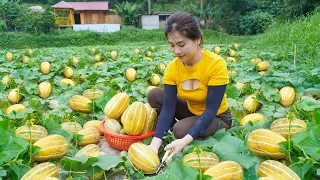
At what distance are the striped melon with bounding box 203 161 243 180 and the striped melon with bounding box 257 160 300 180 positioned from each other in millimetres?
158

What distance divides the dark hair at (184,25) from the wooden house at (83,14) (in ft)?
119

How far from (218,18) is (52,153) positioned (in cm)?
3062

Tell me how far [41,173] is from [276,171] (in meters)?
1.71

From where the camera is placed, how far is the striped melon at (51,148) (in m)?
2.85

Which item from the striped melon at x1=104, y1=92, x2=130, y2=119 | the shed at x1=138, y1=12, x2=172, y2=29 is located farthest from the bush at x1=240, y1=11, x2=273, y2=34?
the striped melon at x1=104, y1=92, x2=130, y2=119

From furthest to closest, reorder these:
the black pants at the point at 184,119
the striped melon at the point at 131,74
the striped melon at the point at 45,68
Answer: the striped melon at the point at 45,68, the striped melon at the point at 131,74, the black pants at the point at 184,119

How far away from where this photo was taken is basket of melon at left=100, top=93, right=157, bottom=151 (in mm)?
3277

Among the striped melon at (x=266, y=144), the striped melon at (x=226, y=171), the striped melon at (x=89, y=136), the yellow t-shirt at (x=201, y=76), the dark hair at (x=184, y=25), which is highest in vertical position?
the dark hair at (x=184, y=25)

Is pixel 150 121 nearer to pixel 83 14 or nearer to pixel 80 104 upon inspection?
pixel 80 104

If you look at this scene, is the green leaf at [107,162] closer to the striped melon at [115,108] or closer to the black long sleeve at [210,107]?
the black long sleeve at [210,107]

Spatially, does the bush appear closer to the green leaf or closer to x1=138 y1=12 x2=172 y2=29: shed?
x1=138 y1=12 x2=172 y2=29: shed

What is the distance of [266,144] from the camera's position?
2.48 metres

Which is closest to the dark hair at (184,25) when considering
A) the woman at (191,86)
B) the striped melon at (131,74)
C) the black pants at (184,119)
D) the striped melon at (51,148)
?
the woman at (191,86)

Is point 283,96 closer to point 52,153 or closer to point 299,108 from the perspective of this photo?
point 299,108
